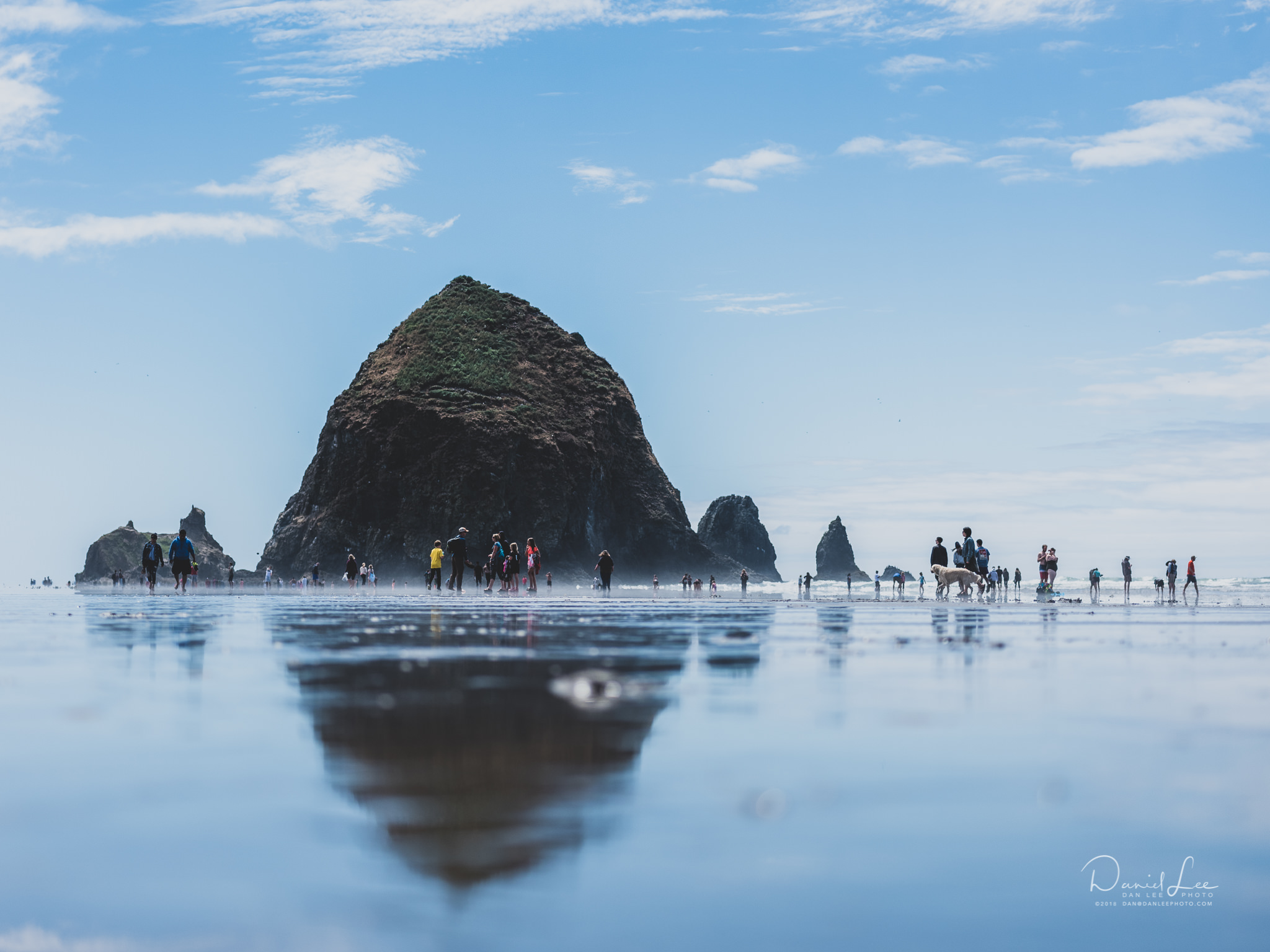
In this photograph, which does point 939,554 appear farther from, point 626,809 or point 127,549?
point 127,549

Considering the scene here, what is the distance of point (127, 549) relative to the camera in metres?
159

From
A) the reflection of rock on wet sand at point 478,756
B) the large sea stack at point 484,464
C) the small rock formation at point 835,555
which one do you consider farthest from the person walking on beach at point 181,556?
the small rock formation at point 835,555

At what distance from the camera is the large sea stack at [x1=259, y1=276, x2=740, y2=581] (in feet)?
332

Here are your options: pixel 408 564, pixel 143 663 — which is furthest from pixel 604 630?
pixel 408 564

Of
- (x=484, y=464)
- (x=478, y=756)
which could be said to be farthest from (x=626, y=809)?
(x=484, y=464)

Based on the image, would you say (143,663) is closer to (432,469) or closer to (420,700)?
(420,700)

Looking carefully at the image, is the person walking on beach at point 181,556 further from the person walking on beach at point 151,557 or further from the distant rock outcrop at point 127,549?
the distant rock outcrop at point 127,549

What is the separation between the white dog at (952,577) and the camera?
112 feet

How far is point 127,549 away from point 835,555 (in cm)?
10782

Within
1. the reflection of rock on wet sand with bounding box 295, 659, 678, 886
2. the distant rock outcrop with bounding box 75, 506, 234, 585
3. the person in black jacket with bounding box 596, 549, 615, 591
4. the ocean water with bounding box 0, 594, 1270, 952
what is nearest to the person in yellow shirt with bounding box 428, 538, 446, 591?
the person in black jacket with bounding box 596, 549, 615, 591

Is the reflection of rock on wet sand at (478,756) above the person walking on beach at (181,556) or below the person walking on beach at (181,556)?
below

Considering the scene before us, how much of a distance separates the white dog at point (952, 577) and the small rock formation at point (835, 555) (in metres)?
153

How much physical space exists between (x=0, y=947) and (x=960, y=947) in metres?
2.34

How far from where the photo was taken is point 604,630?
1598 centimetres
